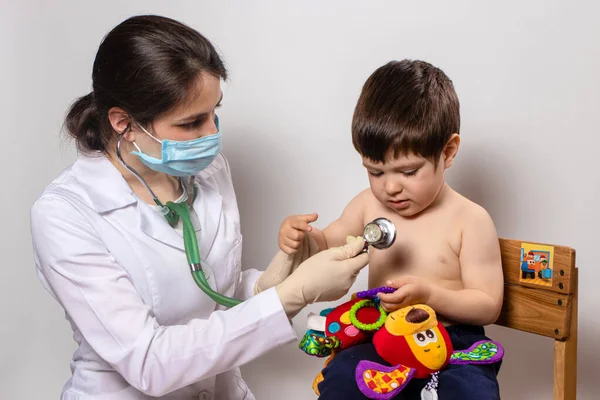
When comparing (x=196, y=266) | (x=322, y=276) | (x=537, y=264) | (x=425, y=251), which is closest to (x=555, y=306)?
(x=537, y=264)

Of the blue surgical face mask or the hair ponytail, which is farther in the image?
the hair ponytail

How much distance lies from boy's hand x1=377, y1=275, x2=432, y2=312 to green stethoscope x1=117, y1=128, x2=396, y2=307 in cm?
8

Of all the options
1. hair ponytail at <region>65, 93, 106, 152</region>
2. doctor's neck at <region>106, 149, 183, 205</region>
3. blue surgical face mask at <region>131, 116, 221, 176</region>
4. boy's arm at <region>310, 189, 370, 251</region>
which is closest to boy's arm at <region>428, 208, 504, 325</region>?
boy's arm at <region>310, 189, 370, 251</region>

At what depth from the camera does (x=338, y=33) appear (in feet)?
6.27

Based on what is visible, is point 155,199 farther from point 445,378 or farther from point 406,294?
point 445,378

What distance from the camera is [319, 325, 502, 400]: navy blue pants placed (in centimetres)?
124

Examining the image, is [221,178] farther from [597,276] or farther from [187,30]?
[597,276]

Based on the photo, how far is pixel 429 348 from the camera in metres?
1.26

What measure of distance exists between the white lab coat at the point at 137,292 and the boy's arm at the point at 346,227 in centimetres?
21

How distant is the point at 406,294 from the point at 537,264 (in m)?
0.29

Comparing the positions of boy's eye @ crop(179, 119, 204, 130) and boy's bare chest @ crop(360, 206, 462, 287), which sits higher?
boy's eye @ crop(179, 119, 204, 130)

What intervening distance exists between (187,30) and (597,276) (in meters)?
1.07

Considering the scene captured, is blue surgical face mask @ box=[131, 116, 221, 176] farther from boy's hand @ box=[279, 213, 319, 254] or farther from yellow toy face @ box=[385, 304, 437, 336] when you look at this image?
yellow toy face @ box=[385, 304, 437, 336]

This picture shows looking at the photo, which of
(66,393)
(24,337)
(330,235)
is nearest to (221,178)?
(330,235)
